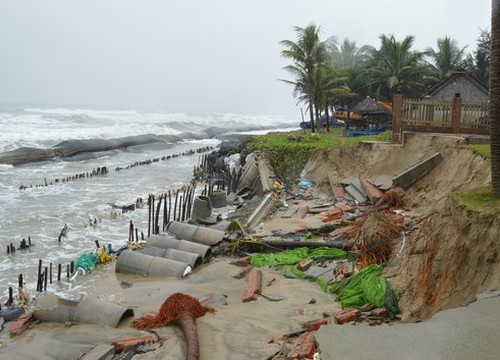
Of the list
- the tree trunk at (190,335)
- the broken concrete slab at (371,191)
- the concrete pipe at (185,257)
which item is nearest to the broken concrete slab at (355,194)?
the broken concrete slab at (371,191)

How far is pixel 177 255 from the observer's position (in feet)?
41.9

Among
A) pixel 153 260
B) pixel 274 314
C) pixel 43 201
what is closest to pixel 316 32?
pixel 43 201

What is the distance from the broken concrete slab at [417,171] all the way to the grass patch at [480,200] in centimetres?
682

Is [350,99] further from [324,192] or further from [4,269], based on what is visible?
[4,269]

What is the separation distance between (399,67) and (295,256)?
101 feet

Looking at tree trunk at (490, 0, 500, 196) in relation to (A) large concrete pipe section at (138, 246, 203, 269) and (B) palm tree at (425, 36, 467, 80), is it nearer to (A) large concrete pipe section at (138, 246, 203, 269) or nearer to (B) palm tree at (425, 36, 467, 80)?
(A) large concrete pipe section at (138, 246, 203, 269)

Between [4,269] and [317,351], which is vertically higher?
[317,351]

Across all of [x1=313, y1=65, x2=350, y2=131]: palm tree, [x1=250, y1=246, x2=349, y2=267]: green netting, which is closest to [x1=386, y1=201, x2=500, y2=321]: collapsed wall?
[x1=250, y1=246, x2=349, y2=267]: green netting

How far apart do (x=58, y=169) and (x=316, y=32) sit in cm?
2172

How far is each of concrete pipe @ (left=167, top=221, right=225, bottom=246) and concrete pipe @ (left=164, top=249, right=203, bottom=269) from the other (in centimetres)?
135

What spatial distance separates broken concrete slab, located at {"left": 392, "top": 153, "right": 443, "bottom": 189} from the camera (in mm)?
15781

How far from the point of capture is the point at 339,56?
55.5 meters

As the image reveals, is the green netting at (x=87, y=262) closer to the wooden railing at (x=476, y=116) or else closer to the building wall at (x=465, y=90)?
the wooden railing at (x=476, y=116)

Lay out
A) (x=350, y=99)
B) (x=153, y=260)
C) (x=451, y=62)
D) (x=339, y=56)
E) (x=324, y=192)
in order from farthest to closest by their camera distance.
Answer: (x=339, y=56), (x=350, y=99), (x=451, y=62), (x=324, y=192), (x=153, y=260)
